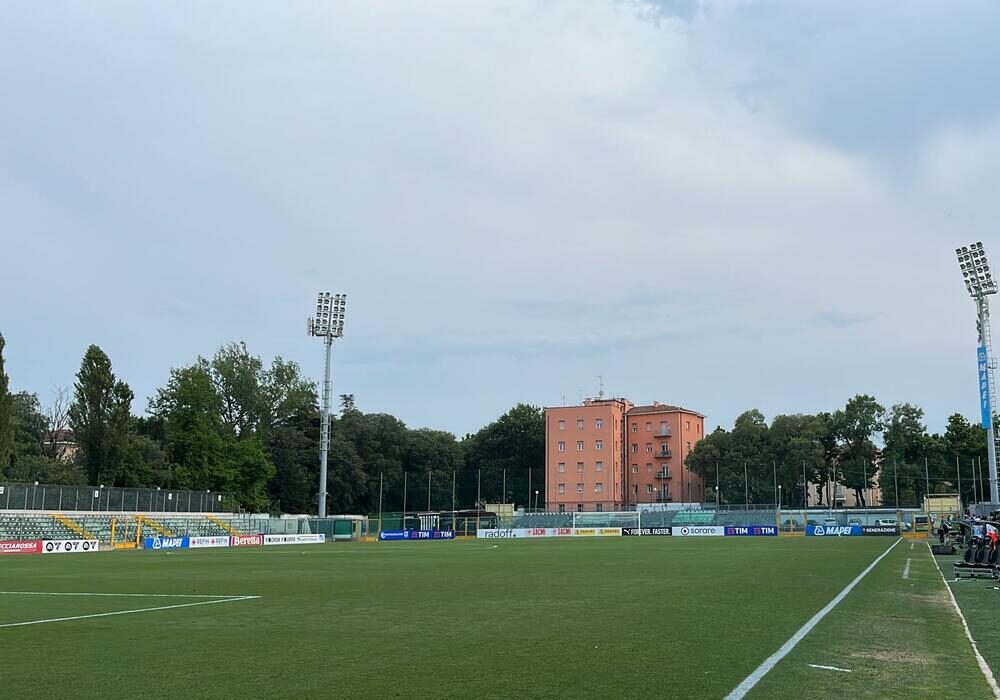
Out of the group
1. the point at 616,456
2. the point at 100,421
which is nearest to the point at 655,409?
the point at 616,456

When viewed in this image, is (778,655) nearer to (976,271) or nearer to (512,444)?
(976,271)

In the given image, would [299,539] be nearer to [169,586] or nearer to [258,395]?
[258,395]

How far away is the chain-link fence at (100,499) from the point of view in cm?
5116

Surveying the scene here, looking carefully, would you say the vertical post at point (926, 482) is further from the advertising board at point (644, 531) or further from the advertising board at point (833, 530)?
the advertising board at point (644, 531)

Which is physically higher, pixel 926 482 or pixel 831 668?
pixel 926 482

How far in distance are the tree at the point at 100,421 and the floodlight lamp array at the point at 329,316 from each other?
58.2ft

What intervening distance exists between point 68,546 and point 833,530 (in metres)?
53.1

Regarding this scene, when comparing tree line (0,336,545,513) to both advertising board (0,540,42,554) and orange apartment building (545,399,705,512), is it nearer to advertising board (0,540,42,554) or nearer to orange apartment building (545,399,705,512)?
orange apartment building (545,399,705,512)

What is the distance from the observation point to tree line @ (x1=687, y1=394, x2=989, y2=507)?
303 ft

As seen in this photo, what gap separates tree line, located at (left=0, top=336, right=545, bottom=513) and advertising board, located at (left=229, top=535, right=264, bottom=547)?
45.9ft

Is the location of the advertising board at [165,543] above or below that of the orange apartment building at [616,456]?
below

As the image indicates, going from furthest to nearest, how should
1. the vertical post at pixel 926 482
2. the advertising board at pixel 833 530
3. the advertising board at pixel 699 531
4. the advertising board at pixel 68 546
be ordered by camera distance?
the vertical post at pixel 926 482
the advertising board at pixel 699 531
the advertising board at pixel 833 530
the advertising board at pixel 68 546

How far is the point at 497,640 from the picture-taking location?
11336 mm

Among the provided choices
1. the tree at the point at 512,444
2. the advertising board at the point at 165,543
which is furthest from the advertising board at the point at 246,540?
the tree at the point at 512,444
